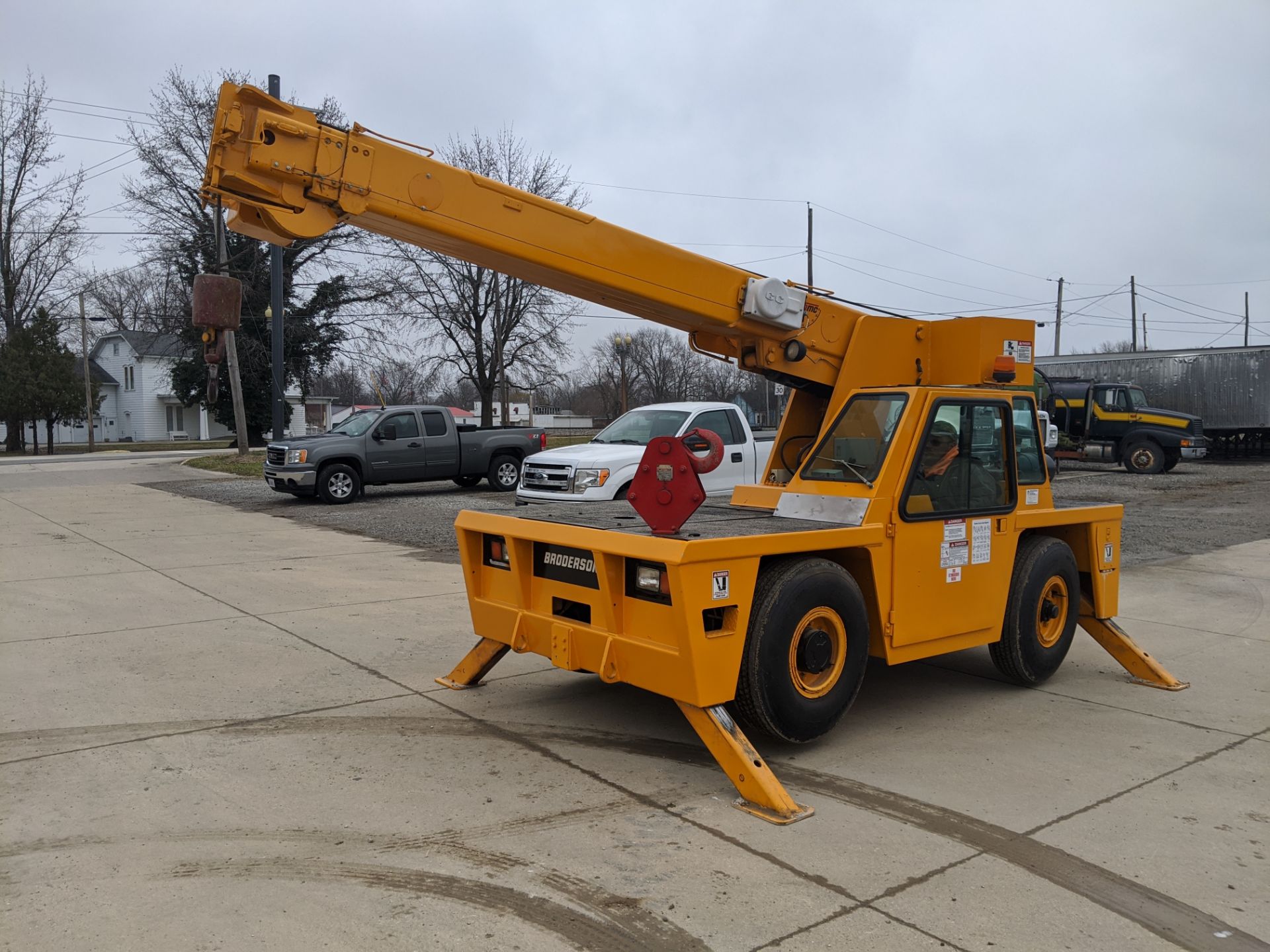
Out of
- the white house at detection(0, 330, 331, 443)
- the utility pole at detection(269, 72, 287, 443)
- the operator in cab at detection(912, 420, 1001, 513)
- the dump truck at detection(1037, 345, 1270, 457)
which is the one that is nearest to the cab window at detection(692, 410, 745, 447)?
the operator in cab at detection(912, 420, 1001, 513)

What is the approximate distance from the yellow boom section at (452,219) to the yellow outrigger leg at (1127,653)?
9.66ft

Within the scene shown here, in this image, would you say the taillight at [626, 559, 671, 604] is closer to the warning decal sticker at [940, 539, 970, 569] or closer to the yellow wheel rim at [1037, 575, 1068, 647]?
the warning decal sticker at [940, 539, 970, 569]

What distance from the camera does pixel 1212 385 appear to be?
104 ft

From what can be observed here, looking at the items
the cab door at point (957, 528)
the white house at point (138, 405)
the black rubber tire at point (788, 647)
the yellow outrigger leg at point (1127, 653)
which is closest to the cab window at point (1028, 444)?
the cab door at point (957, 528)

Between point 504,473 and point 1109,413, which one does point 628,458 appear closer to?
point 504,473

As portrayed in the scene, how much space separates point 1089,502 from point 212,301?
17321mm

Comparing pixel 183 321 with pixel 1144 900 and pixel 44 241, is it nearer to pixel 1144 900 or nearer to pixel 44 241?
pixel 44 241

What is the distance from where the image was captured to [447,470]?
1953 cm

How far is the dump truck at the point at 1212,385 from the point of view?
31.0m

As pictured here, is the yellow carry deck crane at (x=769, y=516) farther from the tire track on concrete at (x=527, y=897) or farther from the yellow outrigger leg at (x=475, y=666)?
the tire track on concrete at (x=527, y=897)

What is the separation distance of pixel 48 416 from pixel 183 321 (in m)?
15.7

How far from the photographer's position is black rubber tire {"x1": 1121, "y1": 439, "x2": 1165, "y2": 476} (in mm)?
27266

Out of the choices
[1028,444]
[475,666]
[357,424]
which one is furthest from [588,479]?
[357,424]

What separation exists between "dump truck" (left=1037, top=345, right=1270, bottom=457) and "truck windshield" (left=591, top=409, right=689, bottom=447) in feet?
65.1
